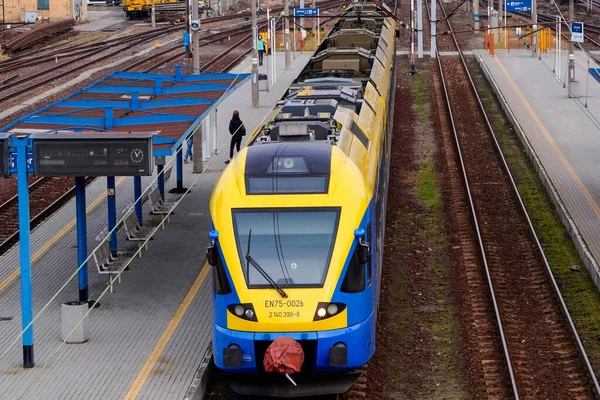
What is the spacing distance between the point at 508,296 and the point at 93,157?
774 centimetres

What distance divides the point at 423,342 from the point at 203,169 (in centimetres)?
1296

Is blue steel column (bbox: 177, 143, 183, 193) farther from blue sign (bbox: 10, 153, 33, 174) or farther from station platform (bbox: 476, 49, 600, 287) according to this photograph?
blue sign (bbox: 10, 153, 33, 174)

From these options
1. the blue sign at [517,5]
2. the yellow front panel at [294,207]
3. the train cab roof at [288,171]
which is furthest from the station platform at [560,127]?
the train cab roof at [288,171]

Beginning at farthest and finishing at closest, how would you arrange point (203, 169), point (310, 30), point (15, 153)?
1. point (310, 30)
2. point (203, 169)
3. point (15, 153)

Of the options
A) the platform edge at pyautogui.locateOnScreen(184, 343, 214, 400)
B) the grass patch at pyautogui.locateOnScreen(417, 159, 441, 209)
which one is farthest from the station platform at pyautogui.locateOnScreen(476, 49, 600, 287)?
the platform edge at pyautogui.locateOnScreen(184, 343, 214, 400)

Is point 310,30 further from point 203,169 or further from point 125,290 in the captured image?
point 125,290

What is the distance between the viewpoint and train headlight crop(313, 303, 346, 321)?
1379cm

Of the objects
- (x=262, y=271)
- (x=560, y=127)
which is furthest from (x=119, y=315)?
(x=560, y=127)

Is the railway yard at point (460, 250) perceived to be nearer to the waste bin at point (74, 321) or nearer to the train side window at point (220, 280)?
the train side window at point (220, 280)

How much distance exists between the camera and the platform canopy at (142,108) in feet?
64.1

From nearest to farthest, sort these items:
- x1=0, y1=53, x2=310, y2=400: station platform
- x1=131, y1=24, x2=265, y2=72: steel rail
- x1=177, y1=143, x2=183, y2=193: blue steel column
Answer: x1=0, y1=53, x2=310, y2=400: station platform, x1=177, y1=143, x2=183, y2=193: blue steel column, x1=131, y1=24, x2=265, y2=72: steel rail

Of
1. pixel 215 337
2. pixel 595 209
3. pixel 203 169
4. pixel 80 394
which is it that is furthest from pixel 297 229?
pixel 203 169

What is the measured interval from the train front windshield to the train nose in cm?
75

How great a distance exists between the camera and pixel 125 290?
19.4m
